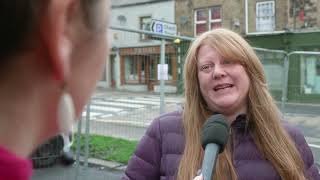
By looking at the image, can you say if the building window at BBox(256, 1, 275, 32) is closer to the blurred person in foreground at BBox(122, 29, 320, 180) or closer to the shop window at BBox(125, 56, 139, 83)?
the shop window at BBox(125, 56, 139, 83)

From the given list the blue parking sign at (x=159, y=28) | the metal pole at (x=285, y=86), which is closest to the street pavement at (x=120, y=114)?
the blue parking sign at (x=159, y=28)

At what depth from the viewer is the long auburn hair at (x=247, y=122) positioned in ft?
7.52

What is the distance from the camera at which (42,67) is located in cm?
71

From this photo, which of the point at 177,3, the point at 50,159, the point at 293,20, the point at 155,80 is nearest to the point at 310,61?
the point at 155,80

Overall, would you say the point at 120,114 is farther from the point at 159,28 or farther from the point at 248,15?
the point at 248,15

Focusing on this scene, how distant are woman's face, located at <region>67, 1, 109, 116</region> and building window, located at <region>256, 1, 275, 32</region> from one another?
72.9 ft

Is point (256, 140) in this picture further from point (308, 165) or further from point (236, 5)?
point (236, 5)

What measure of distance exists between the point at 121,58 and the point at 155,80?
1.91ft

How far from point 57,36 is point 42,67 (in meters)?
0.05

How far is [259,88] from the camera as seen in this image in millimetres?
2457

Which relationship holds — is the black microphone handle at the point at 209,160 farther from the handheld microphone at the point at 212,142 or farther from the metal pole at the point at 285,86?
the metal pole at the point at 285,86

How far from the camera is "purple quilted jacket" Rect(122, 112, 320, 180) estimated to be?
2309 millimetres

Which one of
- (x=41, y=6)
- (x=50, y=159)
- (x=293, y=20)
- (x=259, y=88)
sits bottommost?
(x=50, y=159)

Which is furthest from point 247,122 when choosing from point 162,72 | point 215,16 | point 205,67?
point 215,16
